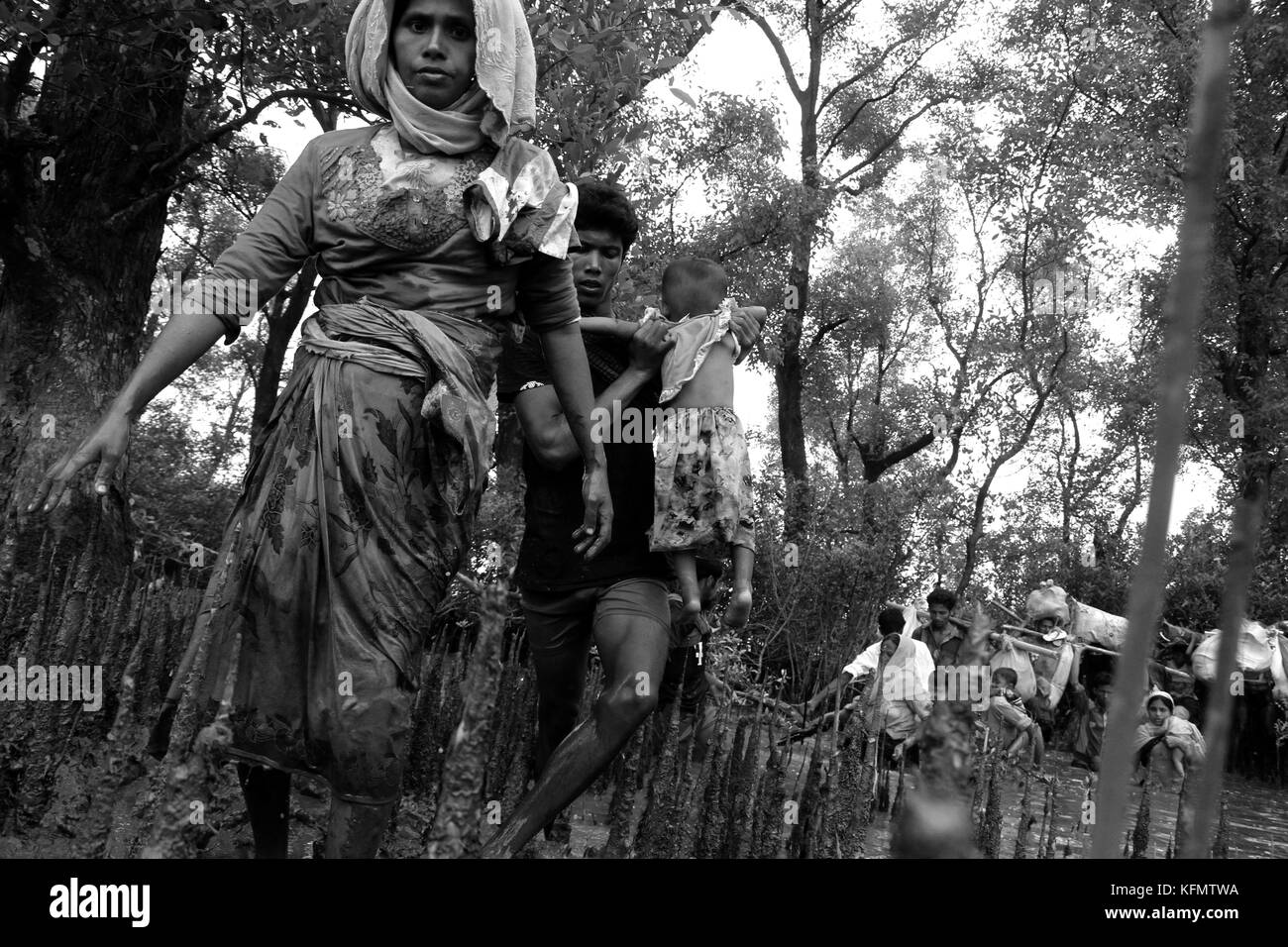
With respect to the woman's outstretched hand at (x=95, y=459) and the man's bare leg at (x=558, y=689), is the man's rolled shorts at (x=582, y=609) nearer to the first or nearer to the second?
the man's bare leg at (x=558, y=689)

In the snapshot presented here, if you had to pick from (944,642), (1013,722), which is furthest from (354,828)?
(944,642)

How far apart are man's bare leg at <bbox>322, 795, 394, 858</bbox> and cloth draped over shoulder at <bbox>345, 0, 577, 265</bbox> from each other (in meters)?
1.32

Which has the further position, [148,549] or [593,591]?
[148,549]

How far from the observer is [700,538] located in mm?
3305

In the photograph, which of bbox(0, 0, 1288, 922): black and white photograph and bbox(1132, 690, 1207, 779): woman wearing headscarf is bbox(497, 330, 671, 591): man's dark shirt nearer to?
bbox(0, 0, 1288, 922): black and white photograph

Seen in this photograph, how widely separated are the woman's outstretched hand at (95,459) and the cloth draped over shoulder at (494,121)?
0.92m

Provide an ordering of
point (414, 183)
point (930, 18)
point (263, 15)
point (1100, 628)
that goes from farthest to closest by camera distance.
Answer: point (930, 18) < point (1100, 628) < point (263, 15) < point (414, 183)

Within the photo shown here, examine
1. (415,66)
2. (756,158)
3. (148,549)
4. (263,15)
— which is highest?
(756,158)

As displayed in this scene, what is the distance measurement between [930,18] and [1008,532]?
18150mm

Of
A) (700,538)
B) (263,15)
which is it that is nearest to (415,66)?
(700,538)

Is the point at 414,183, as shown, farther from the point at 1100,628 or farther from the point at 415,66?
the point at 1100,628

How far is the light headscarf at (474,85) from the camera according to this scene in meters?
2.71

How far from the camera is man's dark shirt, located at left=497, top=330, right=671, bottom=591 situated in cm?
339

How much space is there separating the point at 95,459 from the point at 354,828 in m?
0.94
